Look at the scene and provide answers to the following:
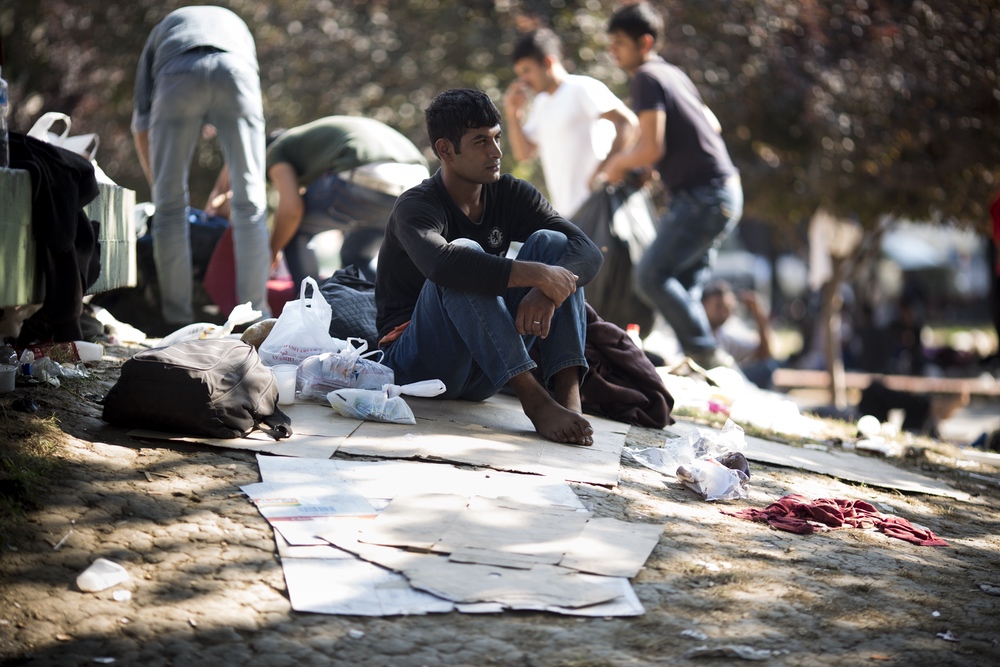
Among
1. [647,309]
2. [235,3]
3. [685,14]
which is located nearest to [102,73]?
[235,3]

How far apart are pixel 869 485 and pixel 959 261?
3185 centimetres

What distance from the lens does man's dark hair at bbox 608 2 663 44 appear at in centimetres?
679

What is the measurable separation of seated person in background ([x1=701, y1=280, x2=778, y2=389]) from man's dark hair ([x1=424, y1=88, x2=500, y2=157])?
16.9 ft

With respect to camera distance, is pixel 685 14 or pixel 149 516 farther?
pixel 685 14

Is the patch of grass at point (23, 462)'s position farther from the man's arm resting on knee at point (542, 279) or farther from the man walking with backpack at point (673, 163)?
the man walking with backpack at point (673, 163)

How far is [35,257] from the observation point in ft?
12.3

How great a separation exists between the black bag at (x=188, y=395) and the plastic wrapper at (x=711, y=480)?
1.55m

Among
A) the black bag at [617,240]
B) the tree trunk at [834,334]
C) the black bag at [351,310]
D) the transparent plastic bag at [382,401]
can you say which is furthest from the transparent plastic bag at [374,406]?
the tree trunk at [834,334]

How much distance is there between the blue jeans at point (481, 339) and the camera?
4.18 m

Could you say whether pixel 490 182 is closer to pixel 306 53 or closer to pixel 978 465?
pixel 978 465

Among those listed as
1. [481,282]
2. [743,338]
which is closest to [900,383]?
[743,338]

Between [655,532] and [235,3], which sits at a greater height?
[235,3]

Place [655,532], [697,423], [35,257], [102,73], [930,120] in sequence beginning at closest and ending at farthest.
A: 1. [655,532]
2. [35,257]
3. [697,423]
4. [930,120]
5. [102,73]

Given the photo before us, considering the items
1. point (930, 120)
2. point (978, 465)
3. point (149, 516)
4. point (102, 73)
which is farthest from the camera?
point (102, 73)
